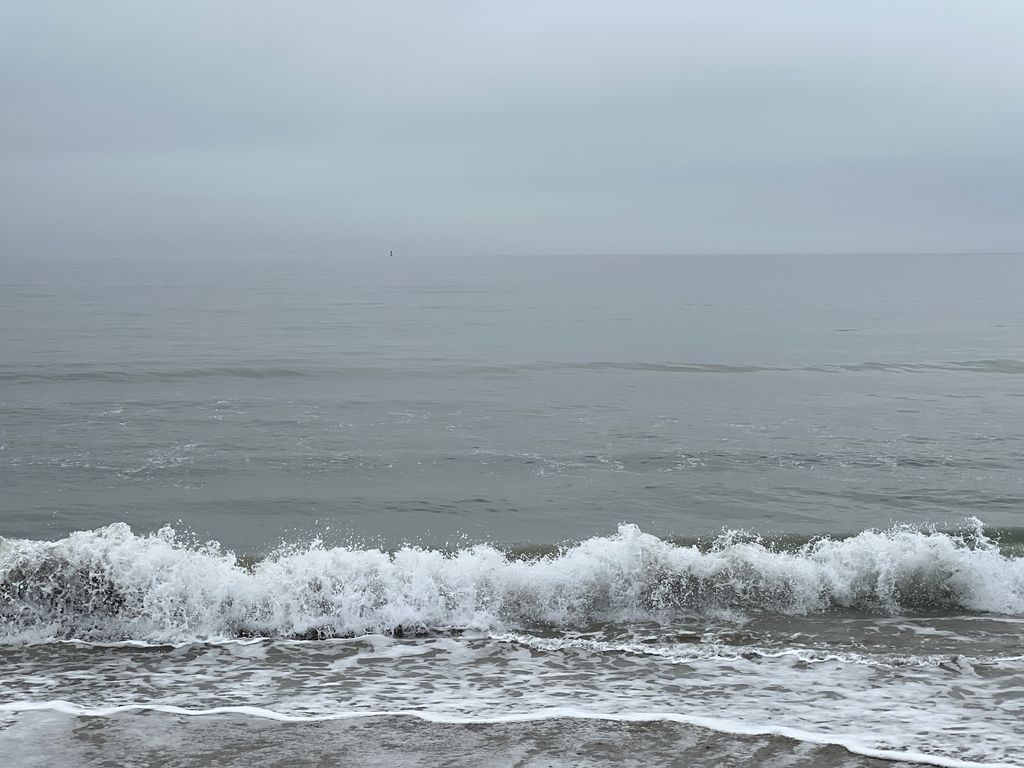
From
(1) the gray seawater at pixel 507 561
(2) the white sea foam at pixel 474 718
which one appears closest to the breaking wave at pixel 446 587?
(1) the gray seawater at pixel 507 561

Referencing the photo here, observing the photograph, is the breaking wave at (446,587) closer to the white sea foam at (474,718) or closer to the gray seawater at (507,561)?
the gray seawater at (507,561)

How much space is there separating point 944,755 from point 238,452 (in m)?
12.2

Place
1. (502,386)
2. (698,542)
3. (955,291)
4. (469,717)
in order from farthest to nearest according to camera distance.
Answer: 1. (955,291)
2. (502,386)
3. (698,542)
4. (469,717)

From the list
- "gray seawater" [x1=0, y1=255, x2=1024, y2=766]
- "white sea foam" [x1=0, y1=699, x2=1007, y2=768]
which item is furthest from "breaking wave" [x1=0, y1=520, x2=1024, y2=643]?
"white sea foam" [x1=0, y1=699, x2=1007, y2=768]

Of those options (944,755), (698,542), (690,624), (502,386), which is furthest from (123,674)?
(502,386)

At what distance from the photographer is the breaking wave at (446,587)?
823cm

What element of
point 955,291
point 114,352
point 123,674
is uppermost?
point 955,291

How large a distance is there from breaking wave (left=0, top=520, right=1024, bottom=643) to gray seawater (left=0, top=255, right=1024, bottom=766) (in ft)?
0.09

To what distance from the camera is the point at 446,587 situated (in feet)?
28.9

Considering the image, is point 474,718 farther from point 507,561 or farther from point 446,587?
point 507,561

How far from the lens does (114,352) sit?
27.2m

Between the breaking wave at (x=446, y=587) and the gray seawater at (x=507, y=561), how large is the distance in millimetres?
28

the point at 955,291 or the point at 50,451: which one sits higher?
the point at 955,291

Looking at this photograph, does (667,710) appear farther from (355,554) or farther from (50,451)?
(50,451)
